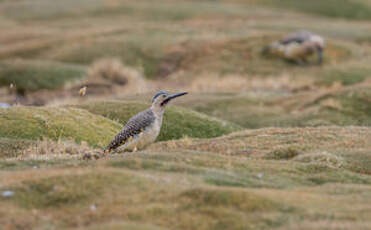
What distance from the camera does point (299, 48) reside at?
41.8 metres

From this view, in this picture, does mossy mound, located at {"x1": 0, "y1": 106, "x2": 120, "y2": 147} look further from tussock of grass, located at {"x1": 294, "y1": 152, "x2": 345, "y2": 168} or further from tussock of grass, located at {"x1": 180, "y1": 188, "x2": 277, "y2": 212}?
tussock of grass, located at {"x1": 180, "y1": 188, "x2": 277, "y2": 212}

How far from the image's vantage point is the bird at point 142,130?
13789 mm

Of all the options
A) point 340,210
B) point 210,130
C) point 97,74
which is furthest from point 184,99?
point 340,210

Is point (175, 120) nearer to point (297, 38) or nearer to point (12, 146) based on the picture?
point (12, 146)

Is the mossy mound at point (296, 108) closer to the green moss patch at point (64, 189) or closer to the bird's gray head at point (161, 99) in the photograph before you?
the bird's gray head at point (161, 99)

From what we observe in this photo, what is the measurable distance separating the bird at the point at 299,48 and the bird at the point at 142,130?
28.4 metres

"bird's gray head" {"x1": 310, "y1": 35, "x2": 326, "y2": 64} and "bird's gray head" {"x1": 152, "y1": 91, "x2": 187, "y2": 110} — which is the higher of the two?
"bird's gray head" {"x1": 152, "y1": 91, "x2": 187, "y2": 110}

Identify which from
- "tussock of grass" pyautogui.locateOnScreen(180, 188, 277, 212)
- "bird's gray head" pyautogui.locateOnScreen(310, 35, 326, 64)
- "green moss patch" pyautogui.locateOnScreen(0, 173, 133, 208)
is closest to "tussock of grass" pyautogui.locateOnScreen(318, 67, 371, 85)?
"bird's gray head" pyautogui.locateOnScreen(310, 35, 326, 64)

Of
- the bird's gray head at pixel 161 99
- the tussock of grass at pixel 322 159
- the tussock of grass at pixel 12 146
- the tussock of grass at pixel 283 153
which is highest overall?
the bird's gray head at pixel 161 99

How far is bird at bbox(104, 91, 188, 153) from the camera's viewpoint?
45.2 feet

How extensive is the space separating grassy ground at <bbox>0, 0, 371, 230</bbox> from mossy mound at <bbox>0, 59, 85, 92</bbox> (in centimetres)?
8

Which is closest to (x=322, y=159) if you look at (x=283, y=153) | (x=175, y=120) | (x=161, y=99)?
(x=283, y=153)

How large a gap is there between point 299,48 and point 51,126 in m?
25.4

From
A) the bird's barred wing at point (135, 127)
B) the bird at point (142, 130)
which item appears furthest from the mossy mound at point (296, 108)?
the bird's barred wing at point (135, 127)
